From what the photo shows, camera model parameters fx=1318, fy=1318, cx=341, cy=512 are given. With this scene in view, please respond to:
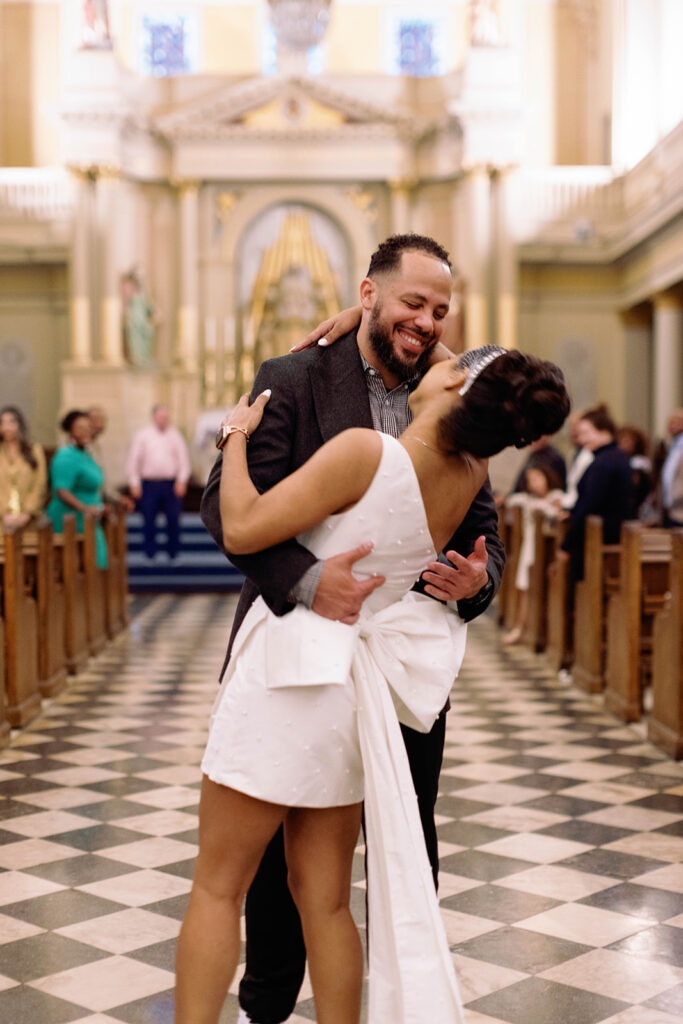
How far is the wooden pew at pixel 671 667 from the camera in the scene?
5879 mm

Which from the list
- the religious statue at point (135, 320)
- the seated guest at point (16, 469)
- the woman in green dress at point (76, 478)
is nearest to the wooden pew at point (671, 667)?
the woman in green dress at point (76, 478)

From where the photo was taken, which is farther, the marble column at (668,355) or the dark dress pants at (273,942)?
the marble column at (668,355)

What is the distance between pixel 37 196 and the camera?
19.5 m

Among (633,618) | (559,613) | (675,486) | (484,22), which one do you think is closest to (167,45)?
(484,22)

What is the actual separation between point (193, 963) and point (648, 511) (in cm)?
1075

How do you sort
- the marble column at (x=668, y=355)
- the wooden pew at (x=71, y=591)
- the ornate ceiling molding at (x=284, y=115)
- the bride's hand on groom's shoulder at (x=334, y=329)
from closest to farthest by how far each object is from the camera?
1. the bride's hand on groom's shoulder at (x=334, y=329)
2. the wooden pew at (x=71, y=591)
3. the marble column at (x=668, y=355)
4. the ornate ceiling molding at (x=284, y=115)

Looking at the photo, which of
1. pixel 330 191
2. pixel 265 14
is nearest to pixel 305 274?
pixel 330 191

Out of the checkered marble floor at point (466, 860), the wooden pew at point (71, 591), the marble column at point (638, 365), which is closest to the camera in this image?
the checkered marble floor at point (466, 860)

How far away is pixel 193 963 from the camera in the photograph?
92.0 inches

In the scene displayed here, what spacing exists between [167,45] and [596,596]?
1567cm

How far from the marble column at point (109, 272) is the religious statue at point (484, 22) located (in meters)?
5.55

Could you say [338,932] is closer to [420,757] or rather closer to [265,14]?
[420,757]

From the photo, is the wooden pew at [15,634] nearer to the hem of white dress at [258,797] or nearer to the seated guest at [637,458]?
the hem of white dress at [258,797]

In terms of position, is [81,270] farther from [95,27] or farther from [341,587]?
[341,587]
